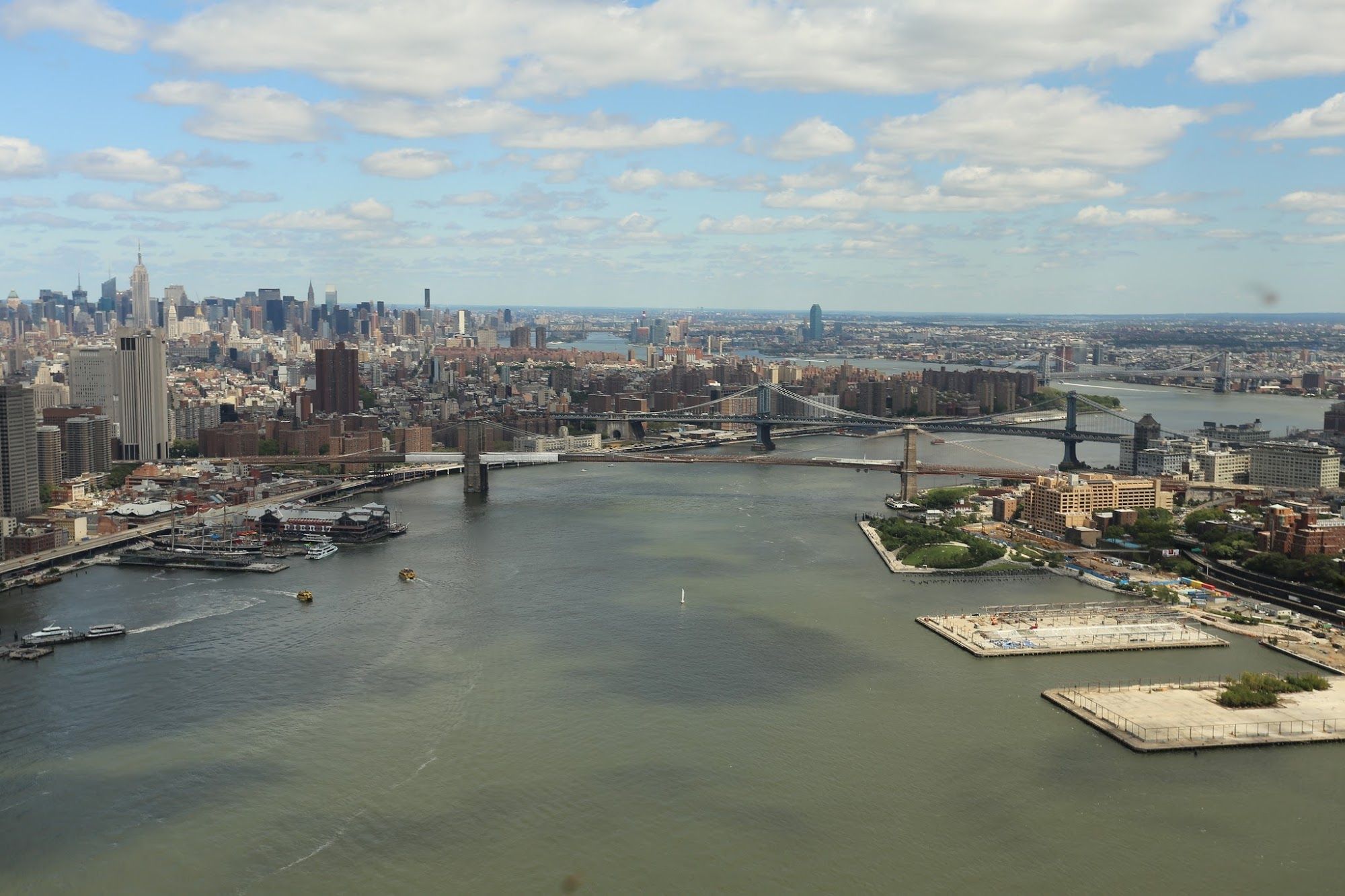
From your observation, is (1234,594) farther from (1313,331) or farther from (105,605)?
(1313,331)

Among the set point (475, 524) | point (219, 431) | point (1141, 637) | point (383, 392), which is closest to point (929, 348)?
point (383, 392)

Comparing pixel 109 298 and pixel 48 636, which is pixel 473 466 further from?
pixel 109 298

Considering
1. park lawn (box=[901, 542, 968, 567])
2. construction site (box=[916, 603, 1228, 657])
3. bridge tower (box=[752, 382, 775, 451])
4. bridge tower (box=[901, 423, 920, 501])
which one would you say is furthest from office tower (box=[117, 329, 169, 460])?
construction site (box=[916, 603, 1228, 657])

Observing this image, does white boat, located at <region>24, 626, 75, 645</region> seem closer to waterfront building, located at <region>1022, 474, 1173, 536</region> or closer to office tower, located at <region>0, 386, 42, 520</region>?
office tower, located at <region>0, 386, 42, 520</region>

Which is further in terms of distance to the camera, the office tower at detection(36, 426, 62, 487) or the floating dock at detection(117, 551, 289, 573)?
the office tower at detection(36, 426, 62, 487)

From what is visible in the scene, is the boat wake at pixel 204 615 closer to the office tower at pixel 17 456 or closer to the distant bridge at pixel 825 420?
the office tower at pixel 17 456

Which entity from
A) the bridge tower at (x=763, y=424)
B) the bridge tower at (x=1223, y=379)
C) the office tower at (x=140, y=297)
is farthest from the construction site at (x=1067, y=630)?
the office tower at (x=140, y=297)
